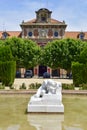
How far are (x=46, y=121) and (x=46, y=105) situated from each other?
1.68 meters

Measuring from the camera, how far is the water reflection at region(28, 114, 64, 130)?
35.3ft

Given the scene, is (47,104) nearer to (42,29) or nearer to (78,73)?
(78,73)

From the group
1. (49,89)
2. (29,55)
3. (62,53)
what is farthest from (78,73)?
(29,55)

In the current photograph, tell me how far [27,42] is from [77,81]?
98.0 ft

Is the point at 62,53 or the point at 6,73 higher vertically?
the point at 62,53

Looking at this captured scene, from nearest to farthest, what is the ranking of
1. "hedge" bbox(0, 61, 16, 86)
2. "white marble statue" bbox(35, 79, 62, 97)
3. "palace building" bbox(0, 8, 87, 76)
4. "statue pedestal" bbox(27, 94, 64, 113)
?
"statue pedestal" bbox(27, 94, 64, 113) → "white marble statue" bbox(35, 79, 62, 97) → "hedge" bbox(0, 61, 16, 86) → "palace building" bbox(0, 8, 87, 76)

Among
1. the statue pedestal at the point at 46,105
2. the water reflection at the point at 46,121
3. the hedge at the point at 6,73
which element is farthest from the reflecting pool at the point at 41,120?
the hedge at the point at 6,73

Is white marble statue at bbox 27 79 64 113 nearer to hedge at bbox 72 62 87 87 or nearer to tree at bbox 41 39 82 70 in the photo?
hedge at bbox 72 62 87 87

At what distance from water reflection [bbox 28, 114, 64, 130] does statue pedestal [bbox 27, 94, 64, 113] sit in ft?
1.36

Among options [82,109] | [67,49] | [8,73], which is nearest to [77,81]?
[8,73]

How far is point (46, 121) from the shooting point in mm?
11844

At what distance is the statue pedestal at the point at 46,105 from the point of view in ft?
44.0

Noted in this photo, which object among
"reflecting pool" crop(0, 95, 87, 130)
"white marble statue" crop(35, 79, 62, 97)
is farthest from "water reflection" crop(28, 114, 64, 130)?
"white marble statue" crop(35, 79, 62, 97)

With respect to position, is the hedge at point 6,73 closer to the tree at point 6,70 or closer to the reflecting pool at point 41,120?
the tree at point 6,70
